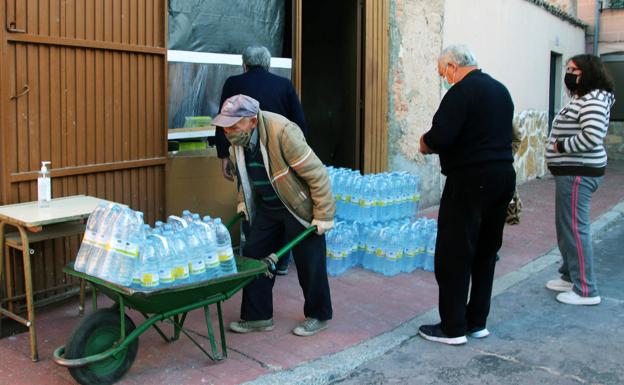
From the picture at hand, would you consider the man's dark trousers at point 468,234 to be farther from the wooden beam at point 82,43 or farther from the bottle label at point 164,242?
the wooden beam at point 82,43

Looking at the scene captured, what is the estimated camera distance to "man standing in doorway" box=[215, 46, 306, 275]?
5719mm

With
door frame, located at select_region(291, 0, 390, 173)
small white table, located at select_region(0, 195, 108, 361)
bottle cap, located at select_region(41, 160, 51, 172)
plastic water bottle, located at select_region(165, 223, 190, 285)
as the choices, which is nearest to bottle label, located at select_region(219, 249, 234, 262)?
plastic water bottle, located at select_region(165, 223, 190, 285)

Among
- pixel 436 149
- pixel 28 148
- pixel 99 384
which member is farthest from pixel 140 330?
pixel 436 149

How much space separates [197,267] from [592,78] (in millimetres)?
3474

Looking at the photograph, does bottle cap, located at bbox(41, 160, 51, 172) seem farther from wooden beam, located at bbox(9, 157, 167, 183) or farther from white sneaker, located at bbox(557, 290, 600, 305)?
white sneaker, located at bbox(557, 290, 600, 305)

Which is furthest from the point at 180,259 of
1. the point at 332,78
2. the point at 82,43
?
the point at 332,78

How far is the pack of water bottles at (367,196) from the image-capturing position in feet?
21.1

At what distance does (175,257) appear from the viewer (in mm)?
3766

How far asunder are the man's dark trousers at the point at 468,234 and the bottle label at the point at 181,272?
1.75m

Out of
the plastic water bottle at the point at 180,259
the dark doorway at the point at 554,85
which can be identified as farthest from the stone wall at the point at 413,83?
the dark doorway at the point at 554,85

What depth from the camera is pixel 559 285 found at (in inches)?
239

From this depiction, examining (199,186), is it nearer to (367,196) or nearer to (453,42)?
(367,196)

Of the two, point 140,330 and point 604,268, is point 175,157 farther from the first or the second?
point 604,268

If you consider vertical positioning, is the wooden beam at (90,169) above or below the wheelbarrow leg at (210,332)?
above
